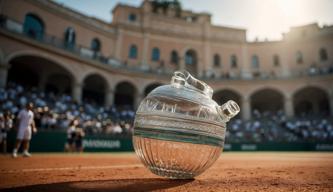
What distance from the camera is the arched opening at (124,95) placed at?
116 ft

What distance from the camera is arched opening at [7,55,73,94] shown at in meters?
26.4

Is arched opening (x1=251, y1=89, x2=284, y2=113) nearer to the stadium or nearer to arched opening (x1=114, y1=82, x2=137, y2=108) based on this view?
the stadium

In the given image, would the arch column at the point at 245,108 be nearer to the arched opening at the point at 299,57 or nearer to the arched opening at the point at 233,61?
the arched opening at the point at 233,61

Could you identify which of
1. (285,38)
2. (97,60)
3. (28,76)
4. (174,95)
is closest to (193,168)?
(174,95)

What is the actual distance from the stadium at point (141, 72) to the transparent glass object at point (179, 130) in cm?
1181

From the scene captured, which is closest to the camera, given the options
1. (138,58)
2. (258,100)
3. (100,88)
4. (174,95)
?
(174,95)

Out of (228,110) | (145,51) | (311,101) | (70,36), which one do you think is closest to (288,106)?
(311,101)

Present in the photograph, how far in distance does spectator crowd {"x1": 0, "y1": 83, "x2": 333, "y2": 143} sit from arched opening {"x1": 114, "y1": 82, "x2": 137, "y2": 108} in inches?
220

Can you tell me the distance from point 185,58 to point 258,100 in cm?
1318

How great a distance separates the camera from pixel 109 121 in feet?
72.3

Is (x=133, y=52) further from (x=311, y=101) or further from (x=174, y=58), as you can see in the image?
(x=311, y=101)

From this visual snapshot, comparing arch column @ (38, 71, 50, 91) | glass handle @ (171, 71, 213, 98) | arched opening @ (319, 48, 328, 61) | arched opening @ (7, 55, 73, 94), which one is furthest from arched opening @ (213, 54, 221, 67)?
glass handle @ (171, 71, 213, 98)

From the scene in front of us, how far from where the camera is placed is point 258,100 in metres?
40.1

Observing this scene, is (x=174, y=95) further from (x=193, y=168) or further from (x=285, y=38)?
(x=285, y=38)
